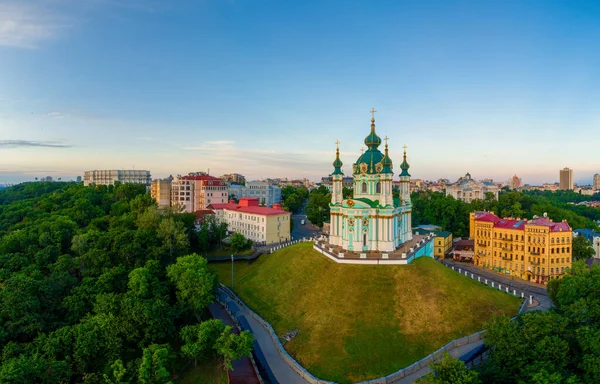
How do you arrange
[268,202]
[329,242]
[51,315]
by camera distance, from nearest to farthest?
[51,315] → [329,242] → [268,202]

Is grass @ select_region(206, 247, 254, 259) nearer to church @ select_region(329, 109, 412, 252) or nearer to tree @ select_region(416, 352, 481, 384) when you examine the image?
church @ select_region(329, 109, 412, 252)

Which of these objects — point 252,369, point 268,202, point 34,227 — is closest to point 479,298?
point 252,369

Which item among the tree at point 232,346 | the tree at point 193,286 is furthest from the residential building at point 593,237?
the tree at point 232,346

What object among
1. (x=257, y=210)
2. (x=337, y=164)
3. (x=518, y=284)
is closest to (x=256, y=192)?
(x=257, y=210)

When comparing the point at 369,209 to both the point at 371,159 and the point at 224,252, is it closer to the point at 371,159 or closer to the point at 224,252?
the point at 371,159

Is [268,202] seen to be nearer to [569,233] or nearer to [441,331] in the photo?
[569,233]

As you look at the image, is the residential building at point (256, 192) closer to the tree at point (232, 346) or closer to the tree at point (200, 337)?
the tree at point (200, 337)
